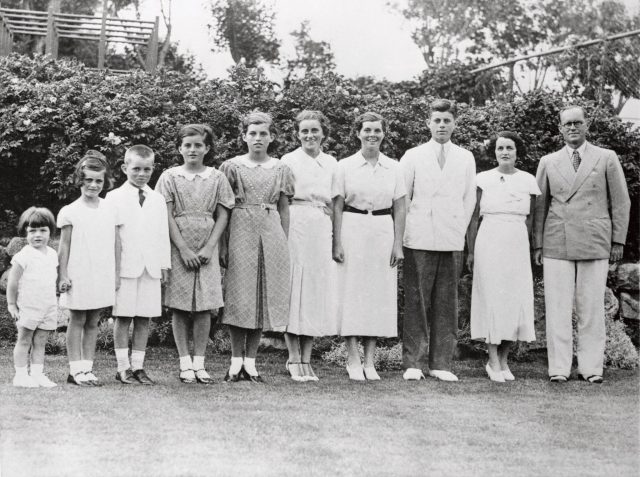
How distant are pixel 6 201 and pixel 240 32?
9.74m

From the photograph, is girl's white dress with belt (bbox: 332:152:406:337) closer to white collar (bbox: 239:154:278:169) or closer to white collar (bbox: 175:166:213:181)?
white collar (bbox: 239:154:278:169)

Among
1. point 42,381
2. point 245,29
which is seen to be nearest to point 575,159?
point 42,381

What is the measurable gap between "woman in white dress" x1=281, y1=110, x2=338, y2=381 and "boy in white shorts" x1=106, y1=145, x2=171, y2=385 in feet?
3.12

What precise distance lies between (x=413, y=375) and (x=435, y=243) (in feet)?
3.17

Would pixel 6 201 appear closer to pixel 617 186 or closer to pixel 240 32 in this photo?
pixel 617 186

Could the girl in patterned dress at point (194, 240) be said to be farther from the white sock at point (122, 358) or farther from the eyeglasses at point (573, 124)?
the eyeglasses at point (573, 124)

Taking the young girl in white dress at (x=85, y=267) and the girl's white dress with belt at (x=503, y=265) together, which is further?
the girl's white dress with belt at (x=503, y=265)

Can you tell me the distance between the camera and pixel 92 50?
22.9 meters

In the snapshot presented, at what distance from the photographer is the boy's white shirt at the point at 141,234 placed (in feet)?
17.7

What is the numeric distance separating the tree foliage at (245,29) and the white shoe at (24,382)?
1185cm

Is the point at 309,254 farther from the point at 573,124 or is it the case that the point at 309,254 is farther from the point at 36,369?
the point at 573,124

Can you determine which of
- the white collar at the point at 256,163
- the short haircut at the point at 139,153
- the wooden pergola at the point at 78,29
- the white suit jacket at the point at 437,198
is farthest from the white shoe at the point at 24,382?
the wooden pergola at the point at 78,29

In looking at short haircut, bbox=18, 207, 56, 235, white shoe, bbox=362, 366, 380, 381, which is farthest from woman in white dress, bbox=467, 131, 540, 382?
short haircut, bbox=18, 207, 56, 235

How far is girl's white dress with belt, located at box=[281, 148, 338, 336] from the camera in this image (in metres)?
5.84
